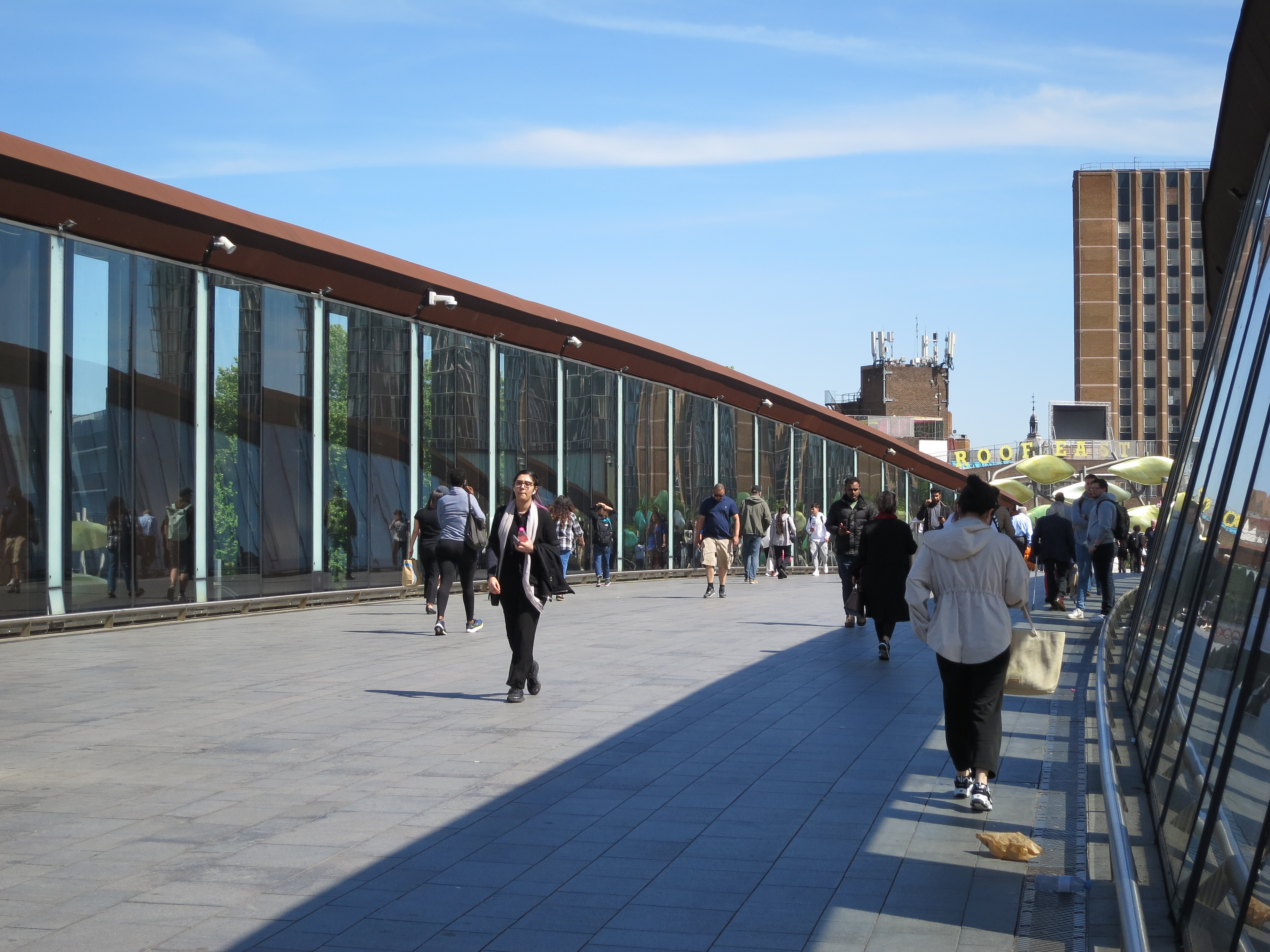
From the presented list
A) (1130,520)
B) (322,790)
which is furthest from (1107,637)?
(1130,520)

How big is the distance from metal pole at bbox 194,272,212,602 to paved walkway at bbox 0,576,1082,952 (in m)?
5.14

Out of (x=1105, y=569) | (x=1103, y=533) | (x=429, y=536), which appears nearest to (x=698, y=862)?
(x=429, y=536)

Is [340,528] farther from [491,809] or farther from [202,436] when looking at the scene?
[491,809]

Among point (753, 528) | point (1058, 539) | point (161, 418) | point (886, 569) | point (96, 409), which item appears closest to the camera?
point (886, 569)

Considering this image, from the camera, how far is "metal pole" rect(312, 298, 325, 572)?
20.2 meters

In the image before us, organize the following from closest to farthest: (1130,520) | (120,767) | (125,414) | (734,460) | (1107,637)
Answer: (120,767), (1107,637), (125,414), (734,460), (1130,520)

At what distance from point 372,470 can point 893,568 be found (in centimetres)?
1016

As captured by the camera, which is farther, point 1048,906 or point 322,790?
point 322,790

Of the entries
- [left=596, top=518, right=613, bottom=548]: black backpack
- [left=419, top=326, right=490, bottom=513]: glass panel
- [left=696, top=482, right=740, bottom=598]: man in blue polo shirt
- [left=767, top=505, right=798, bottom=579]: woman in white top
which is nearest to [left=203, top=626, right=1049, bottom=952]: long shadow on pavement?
[left=696, top=482, right=740, bottom=598]: man in blue polo shirt

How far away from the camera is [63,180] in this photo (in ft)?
49.6

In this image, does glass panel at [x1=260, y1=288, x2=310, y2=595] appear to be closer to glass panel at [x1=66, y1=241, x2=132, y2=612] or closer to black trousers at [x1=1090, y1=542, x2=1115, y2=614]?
glass panel at [x1=66, y1=241, x2=132, y2=612]

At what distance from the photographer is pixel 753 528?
26797 millimetres

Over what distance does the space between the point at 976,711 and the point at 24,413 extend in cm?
1153

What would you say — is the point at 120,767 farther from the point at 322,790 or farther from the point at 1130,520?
the point at 1130,520
